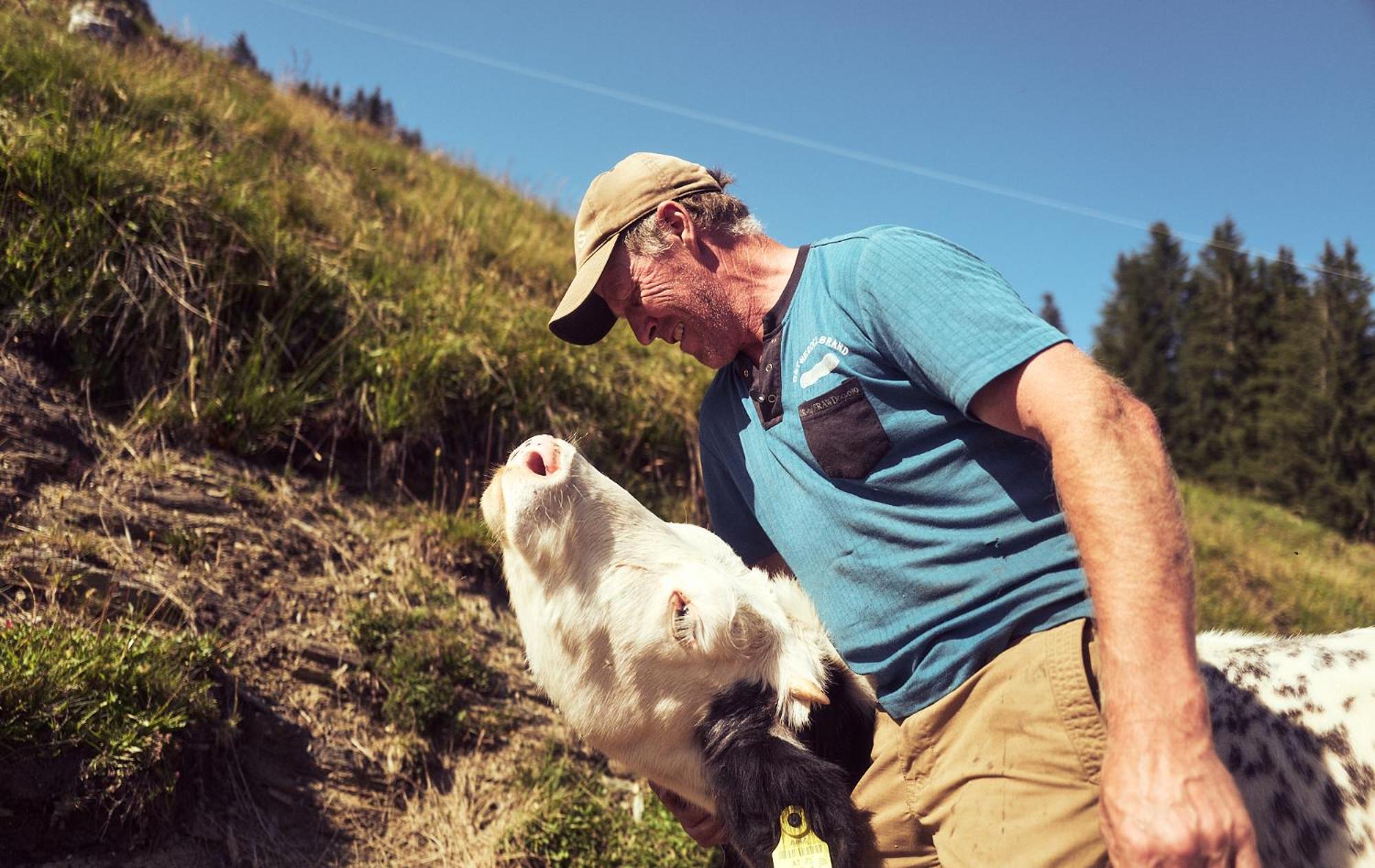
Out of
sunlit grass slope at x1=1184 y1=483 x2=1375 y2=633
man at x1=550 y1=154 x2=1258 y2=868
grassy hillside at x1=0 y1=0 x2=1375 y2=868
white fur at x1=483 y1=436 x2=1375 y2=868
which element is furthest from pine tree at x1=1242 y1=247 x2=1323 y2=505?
man at x1=550 y1=154 x2=1258 y2=868

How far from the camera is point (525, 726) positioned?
3.90m

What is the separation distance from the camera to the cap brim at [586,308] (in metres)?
2.80

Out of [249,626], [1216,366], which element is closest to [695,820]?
[249,626]

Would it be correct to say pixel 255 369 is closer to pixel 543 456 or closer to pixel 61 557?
pixel 61 557

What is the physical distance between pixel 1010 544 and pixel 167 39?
8302 millimetres

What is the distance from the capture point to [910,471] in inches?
82.8

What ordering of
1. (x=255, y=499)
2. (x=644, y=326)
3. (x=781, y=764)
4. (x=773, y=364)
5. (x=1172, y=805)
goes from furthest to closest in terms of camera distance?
1. (x=255, y=499)
2. (x=644, y=326)
3. (x=773, y=364)
4. (x=781, y=764)
5. (x=1172, y=805)

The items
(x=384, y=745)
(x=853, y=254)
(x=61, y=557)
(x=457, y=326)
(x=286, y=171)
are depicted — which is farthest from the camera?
(x=286, y=171)

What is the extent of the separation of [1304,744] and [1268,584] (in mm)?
7952

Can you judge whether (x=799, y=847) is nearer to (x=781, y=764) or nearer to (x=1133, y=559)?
(x=781, y=764)

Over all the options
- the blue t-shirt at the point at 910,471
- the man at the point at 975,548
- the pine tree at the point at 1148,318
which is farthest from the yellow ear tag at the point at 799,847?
the pine tree at the point at 1148,318

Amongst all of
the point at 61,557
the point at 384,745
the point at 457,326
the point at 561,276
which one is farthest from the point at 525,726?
the point at 561,276

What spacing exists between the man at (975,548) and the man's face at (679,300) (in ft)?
0.03

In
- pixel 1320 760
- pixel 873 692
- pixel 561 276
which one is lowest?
pixel 873 692
